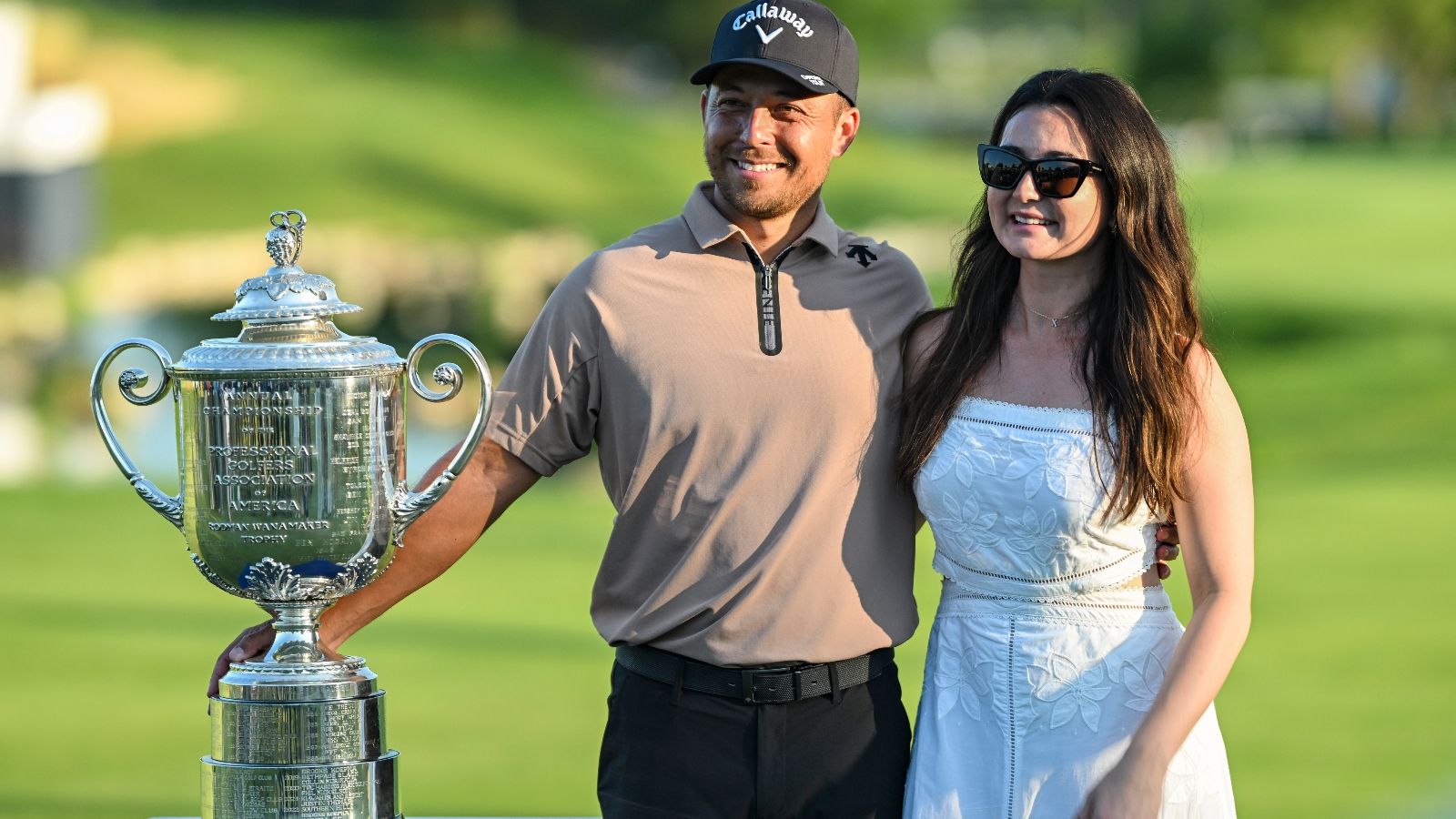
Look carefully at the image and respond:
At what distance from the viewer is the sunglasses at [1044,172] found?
2.34 meters

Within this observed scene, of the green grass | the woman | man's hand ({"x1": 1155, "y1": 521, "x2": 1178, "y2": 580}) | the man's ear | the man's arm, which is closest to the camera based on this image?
the woman

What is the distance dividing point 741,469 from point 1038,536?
43cm

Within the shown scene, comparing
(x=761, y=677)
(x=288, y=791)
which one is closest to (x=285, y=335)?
(x=288, y=791)

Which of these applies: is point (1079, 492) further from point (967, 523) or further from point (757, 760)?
point (757, 760)

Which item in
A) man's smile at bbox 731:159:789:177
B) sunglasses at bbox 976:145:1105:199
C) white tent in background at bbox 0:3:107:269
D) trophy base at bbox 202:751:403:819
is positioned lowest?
trophy base at bbox 202:751:403:819

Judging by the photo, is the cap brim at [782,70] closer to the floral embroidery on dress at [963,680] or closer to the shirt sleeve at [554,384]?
the shirt sleeve at [554,384]

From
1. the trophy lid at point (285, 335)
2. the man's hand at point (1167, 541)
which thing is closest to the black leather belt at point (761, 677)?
the man's hand at point (1167, 541)

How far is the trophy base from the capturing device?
221cm

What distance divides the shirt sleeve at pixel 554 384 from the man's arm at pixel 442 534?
0.05m

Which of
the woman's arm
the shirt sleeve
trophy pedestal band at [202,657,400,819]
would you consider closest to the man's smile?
the shirt sleeve

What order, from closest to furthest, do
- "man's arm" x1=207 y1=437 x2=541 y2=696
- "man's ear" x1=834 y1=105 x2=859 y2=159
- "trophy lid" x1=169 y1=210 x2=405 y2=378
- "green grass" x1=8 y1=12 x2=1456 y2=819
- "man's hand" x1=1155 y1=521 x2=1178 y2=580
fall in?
1. "trophy lid" x1=169 y1=210 x2=405 y2=378
2. "man's hand" x1=1155 y1=521 x2=1178 y2=580
3. "man's arm" x1=207 y1=437 x2=541 y2=696
4. "man's ear" x1=834 y1=105 x2=859 y2=159
5. "green grass" x1=8 y1=12 x2=1456 y2=819

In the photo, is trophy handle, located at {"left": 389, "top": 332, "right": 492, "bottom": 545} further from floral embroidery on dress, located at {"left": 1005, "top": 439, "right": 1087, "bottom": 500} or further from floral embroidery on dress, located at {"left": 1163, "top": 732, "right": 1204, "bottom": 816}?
floral embroidery on dress, located at {"left": 1163, "top": 732, "right": 1204, "bottom": 816}

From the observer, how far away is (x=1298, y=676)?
740 centimetres

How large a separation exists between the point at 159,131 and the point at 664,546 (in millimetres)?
27466
